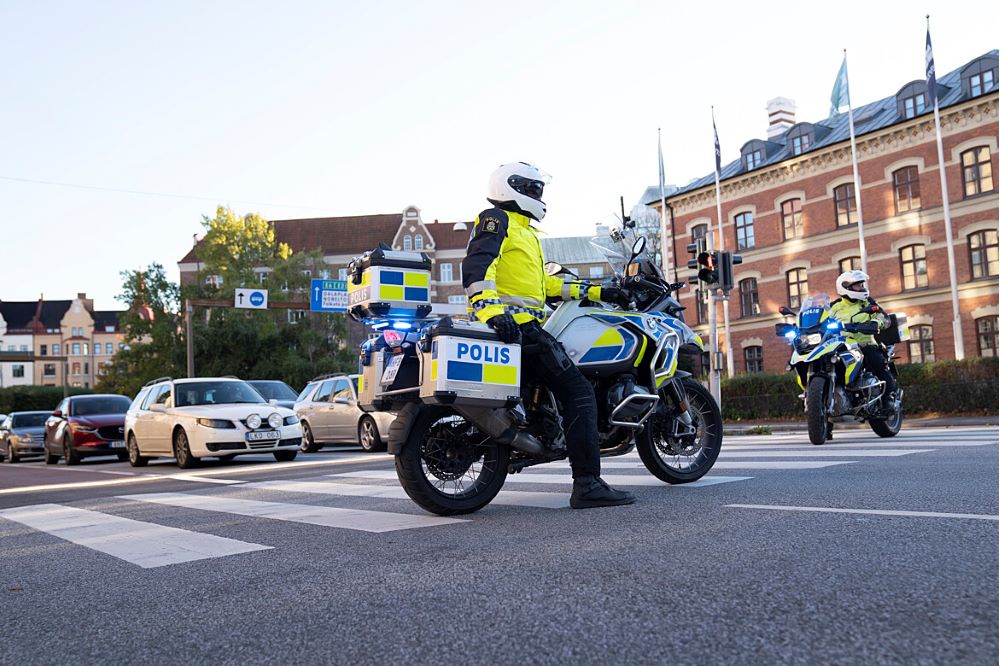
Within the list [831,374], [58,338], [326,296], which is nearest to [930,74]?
[326,296]

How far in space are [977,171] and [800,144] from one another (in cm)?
866

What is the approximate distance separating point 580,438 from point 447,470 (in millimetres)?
813

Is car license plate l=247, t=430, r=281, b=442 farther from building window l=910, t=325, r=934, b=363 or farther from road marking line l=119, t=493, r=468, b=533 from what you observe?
building window l=910, t=325, r=934, b=363

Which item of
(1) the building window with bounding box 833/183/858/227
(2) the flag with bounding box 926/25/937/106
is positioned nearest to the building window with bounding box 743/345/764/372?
(1) the building window with bounding box 833/183/858/227

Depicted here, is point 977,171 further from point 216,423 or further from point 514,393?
point 514,393

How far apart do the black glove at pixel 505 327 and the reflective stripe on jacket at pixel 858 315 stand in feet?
23.2

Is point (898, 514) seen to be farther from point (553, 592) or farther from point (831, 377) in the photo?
point (831, 377)

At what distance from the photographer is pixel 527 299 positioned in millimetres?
5469

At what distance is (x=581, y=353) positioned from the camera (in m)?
5.63

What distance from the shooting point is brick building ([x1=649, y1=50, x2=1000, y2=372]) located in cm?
3256

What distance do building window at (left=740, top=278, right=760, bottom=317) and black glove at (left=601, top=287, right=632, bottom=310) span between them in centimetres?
3687

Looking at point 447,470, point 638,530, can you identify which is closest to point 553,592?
point 638,530

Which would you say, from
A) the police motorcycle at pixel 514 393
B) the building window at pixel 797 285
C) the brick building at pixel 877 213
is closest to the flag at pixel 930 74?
the brick building at pixel 877 213

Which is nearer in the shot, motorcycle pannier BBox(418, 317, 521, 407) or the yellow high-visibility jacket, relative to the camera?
motorcycle pannier BBox(418, 317, 521, 407)
